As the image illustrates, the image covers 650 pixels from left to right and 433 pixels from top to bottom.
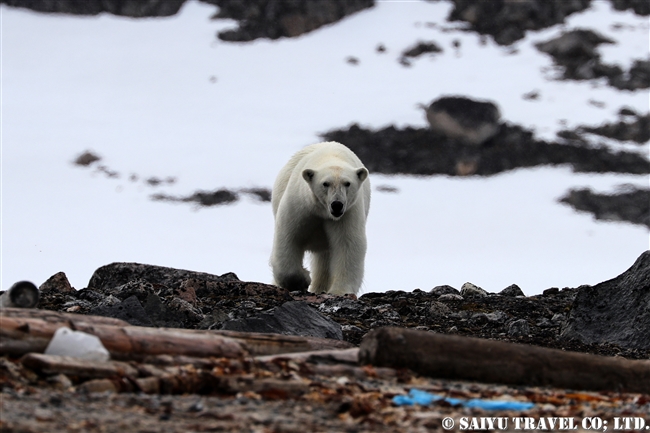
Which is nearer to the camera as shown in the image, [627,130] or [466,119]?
[466,119]

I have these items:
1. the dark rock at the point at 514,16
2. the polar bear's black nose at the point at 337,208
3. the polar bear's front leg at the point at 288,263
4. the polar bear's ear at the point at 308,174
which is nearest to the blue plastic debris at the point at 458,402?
the polar bear's black nose at the point at 337,208

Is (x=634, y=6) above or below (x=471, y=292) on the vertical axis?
above

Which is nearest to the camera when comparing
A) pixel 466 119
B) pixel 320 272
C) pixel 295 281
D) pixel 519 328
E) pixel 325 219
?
pixel 519 328

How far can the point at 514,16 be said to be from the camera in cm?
3981

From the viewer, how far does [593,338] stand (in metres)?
6.81

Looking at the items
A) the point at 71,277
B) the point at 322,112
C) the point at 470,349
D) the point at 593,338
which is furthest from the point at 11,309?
the point at 322,112

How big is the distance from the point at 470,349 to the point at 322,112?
3070 cm

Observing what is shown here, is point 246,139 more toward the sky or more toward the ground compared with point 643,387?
more toward the sky

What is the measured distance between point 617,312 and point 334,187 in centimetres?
252

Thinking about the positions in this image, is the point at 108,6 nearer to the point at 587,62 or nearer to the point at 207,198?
the point at 207,198

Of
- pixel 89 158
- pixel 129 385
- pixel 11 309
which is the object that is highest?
pixel 89 158

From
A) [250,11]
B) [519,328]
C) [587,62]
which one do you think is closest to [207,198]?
[250,11]

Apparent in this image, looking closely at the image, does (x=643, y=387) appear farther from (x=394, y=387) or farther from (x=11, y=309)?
(x=11, y=309)

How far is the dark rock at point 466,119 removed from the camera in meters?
31.4
